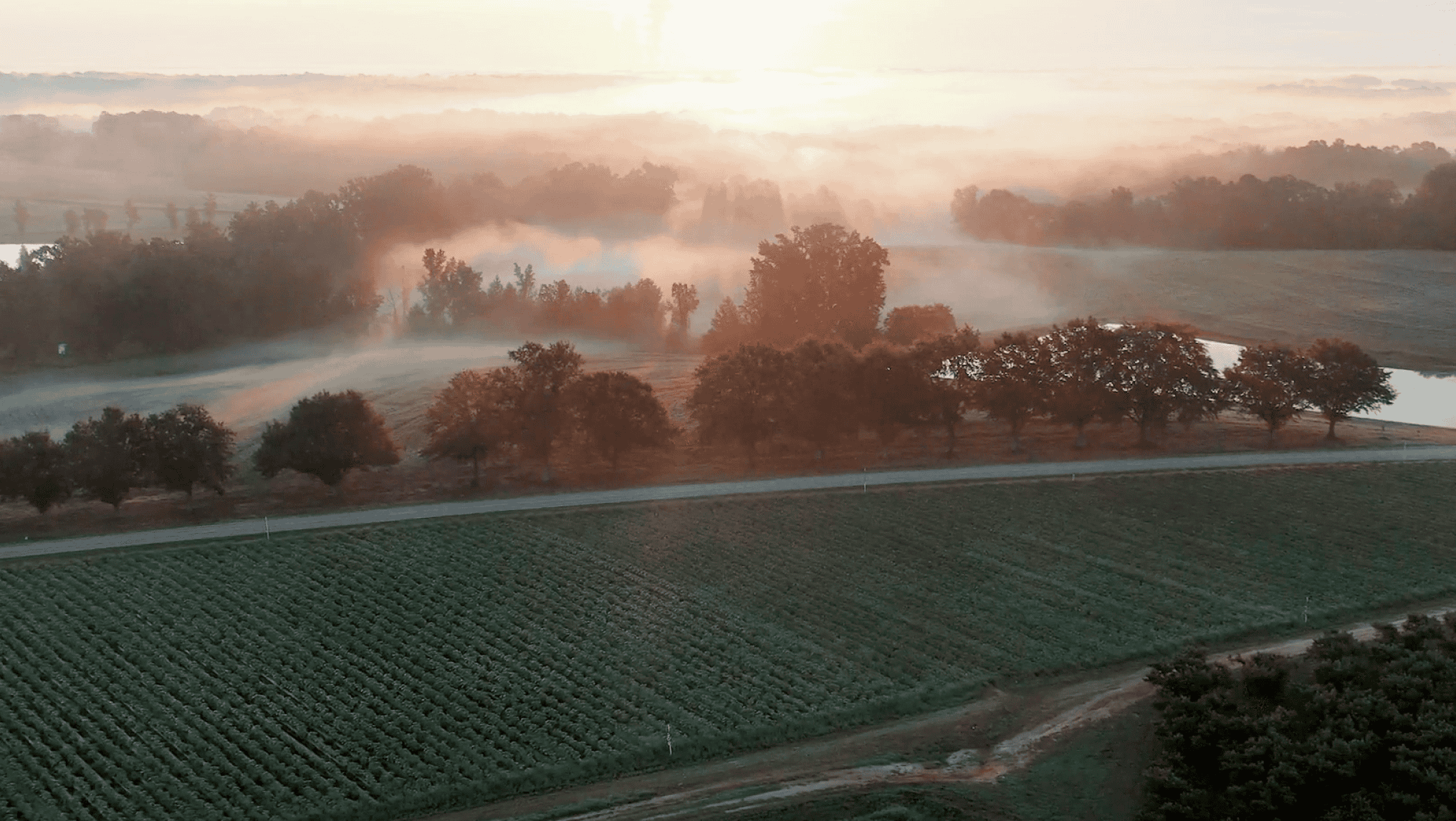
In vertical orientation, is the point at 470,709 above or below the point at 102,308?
below

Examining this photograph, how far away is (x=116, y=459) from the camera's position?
171 feet

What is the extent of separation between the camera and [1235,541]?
46.6 metres

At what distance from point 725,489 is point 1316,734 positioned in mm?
28991

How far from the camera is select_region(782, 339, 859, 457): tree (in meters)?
59.0

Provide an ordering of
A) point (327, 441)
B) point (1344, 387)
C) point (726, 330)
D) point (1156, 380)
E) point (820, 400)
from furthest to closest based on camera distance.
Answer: point (726, 330), point (1344, 387), point (1156, 380), point (820, 400), point (327, 441)

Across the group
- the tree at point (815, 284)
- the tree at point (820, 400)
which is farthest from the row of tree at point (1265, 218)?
the tree at point (820, 400)

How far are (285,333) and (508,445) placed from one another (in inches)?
1903

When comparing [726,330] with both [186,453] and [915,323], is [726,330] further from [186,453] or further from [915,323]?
[186,453]

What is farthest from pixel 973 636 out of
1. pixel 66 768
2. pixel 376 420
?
pixel 376 420

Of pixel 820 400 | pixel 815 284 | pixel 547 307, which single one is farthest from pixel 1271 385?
pixel 547 307

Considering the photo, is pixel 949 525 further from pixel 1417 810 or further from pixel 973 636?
pixel 1417 810

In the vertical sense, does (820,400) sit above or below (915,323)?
below

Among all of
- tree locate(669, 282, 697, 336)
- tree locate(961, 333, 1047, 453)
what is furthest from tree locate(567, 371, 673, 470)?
tree locate(669, 282, 697, 336)

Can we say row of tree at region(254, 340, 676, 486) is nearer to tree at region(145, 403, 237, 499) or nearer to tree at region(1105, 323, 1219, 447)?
tree at region(145, 403, 237, 499)
